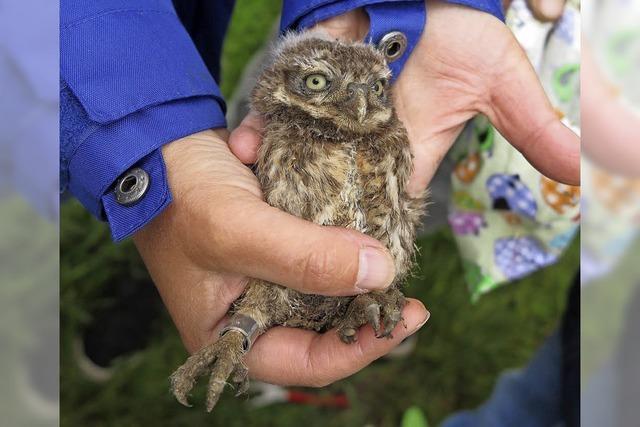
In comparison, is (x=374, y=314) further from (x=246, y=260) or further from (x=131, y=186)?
(x=131, y=186)

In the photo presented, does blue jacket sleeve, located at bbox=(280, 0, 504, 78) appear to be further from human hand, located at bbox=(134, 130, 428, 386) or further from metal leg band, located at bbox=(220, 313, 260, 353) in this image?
metal leg band, located at bbox=(220, 313, 260, 353)

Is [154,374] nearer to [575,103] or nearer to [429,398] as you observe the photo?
[429,398]

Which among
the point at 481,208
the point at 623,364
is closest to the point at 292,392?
the point at 481,208

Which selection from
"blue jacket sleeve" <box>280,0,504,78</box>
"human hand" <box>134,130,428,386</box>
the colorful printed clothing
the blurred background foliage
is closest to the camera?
"human hand" <box>134,130,428,386</box>

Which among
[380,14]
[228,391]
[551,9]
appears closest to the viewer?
[380,14]

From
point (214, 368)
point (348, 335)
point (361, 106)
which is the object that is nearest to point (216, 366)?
point (214, 368)

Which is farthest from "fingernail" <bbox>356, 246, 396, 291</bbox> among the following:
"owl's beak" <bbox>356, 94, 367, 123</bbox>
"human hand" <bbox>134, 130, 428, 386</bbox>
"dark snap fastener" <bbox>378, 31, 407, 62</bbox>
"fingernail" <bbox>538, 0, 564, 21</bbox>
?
"fingernail" <bbox>538, 0, 564, 21</bbox>
